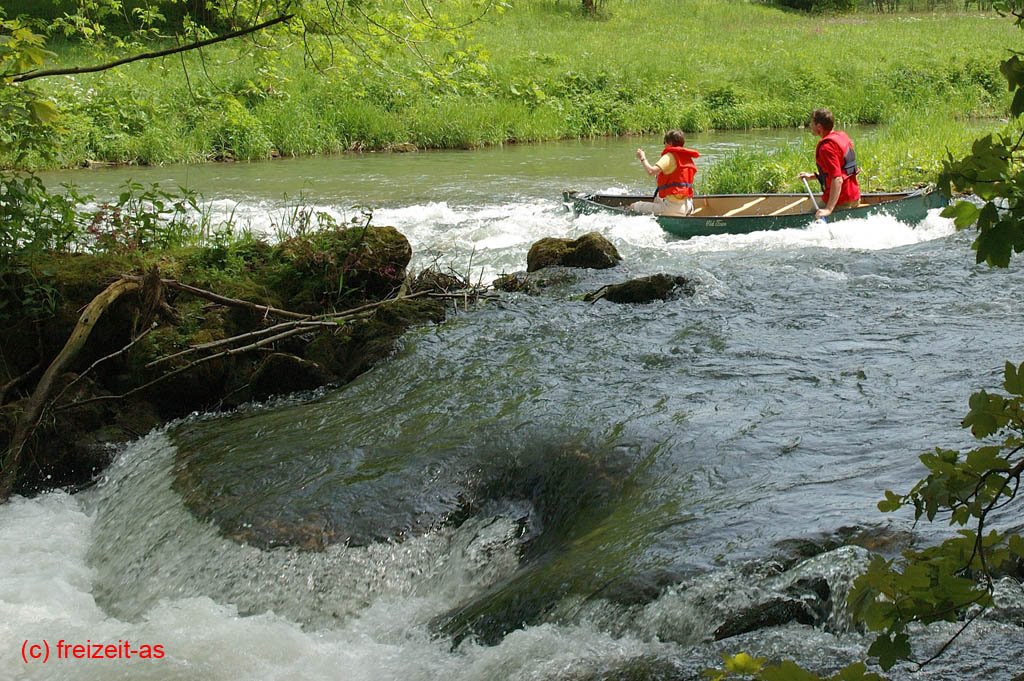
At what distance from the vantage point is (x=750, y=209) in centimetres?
1422

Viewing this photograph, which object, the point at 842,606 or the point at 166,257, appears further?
the point at 166,257

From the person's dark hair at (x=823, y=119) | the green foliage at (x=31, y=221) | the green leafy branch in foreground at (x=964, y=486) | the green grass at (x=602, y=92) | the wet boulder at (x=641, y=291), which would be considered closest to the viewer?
the green leafy branch in foreground at (x=964, y=486)

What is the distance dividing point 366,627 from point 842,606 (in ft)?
6.86

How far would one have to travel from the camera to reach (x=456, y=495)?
5.55 m

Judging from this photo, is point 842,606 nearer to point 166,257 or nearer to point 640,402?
point 640,402

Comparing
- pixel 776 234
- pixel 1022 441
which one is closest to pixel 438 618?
pixel 1022 441

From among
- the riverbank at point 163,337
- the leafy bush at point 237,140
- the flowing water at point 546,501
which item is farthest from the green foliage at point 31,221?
the leafy bush at point 237,140

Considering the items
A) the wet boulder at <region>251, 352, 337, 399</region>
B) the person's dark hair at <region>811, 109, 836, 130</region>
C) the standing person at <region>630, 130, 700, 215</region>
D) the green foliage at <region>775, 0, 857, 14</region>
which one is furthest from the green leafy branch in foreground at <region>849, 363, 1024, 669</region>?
the green foliage at <region>775, 0, 857, 14</region>

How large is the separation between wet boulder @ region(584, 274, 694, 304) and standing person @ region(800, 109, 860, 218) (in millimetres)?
4182

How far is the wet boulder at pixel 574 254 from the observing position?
10.0 m

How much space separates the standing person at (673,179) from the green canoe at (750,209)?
38cm

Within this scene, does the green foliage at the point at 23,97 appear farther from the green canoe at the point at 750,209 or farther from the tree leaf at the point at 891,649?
the green canoe at the point at 750,209

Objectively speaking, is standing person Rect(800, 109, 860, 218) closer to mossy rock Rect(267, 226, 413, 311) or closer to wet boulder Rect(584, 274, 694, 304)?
wet boulder Rect(584, 274, 694, 304)

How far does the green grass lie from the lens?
69.3ft
